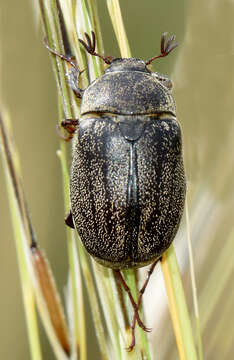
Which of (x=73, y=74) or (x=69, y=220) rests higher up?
(x=73, y=74)

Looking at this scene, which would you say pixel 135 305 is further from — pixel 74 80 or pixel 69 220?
pixel 74 80

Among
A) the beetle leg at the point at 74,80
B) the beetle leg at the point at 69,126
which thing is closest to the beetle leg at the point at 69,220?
the beetle leg at the point at 69,126

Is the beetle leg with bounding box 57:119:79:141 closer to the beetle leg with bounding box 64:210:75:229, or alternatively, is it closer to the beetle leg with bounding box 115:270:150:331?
the beetle leg with bounding box 64:210:75:229

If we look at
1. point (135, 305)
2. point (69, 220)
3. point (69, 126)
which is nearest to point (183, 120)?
point (69, 126)

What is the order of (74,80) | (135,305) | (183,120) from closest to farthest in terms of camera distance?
(135,305), (74,80), (183,120)

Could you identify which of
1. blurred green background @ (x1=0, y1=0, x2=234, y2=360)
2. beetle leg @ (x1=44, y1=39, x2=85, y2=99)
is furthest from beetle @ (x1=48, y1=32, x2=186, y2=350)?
blurred green background @ (x1=0, y1=0, x2=234, y2=360)

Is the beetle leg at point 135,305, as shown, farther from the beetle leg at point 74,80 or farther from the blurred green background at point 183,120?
the beetle leg at point 74,80
